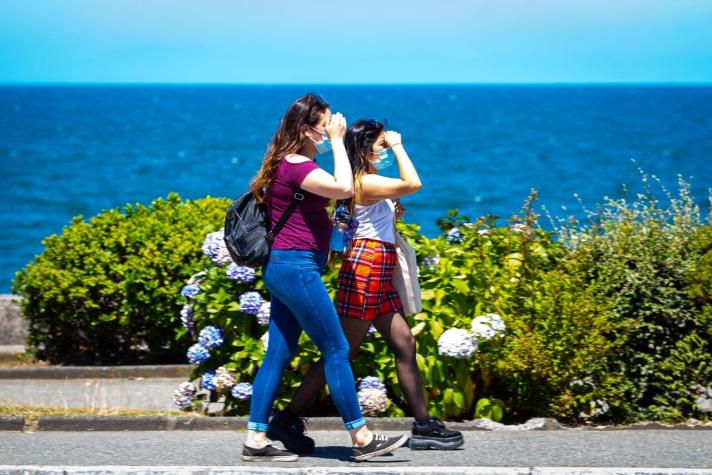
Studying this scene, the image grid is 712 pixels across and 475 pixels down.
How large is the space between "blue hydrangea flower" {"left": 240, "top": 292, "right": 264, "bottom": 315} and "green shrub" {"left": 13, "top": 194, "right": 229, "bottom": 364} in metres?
2.06

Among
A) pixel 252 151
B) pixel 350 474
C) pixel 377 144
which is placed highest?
pixel 252 151

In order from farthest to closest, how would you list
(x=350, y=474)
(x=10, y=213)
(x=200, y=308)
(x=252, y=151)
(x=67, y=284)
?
1. (x=252, y=151)
2. (x=10, y=213)
3. (x=67, y=284)
4. (x=200, y=308)
5. (x=350, y=474)

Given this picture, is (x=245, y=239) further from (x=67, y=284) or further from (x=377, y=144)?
(x=67, y=284)

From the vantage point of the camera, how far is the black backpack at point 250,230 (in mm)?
5262

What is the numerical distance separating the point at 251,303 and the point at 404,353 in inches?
52.3

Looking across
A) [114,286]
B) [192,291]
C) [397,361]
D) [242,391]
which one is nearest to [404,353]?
[397,361]

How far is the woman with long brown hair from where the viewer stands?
521 centimetres

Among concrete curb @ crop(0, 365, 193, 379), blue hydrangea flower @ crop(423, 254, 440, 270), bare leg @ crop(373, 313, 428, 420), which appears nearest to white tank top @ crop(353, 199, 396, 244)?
bare leg @ crop(373, 313, 428, 420)

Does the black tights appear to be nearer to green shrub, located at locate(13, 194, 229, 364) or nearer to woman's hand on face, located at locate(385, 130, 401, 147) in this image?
woman's hand on face, located at locate(385, 130, 401, 147)

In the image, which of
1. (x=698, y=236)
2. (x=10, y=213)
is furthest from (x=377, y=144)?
(x=10, y=213)

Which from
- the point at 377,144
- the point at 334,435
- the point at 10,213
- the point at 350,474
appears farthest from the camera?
the point at 10,213

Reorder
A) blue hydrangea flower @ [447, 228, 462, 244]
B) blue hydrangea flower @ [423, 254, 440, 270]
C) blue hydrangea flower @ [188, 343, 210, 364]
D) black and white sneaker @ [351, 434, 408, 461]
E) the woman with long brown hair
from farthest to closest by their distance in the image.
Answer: blue hydrangea flower @ [447, 228, 462, 244]
blue hydrangea flower @ [423, 254, 440, 270]
blue hydrangea flower @ [188, 343, 210, 364]
black and white sneaker @ [351, 434, 408, 461]
the woman with long brown hair

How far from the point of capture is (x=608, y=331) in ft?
20.7

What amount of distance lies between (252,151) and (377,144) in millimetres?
70785
